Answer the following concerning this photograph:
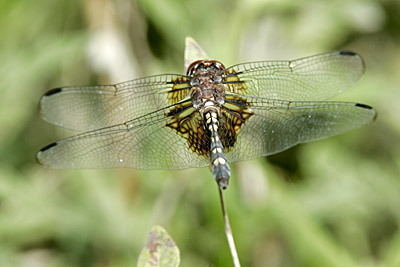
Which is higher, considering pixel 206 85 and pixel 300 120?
pixel 206 85

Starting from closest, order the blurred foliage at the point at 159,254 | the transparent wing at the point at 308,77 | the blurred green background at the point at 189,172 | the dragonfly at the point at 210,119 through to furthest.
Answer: the blurred foliage at the point at 159,254
the dragonfly at the point at 210,119
the transparent wing at the point at 308,77
the blurred green background at the point at 189,172

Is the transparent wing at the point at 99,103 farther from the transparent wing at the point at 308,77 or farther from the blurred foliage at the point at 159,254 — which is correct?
the blurred foliage at the point at 159,254

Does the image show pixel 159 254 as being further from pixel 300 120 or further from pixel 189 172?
pixel 189 172

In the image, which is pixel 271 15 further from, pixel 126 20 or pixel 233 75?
pixel 233 75

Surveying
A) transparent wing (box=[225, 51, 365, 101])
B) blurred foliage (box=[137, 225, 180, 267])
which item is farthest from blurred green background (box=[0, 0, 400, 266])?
blurred foliage (box=[137, 225, 180, 267])

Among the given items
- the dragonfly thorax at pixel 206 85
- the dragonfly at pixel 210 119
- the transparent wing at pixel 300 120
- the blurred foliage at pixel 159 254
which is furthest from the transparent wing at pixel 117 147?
the blurred foliage at pixel 159 254

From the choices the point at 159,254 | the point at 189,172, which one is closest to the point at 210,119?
the point at 159,254

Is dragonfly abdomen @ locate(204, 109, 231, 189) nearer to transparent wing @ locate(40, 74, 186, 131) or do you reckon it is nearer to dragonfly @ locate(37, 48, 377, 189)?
dragonfly @ locate(37, 48, 377, 189)
